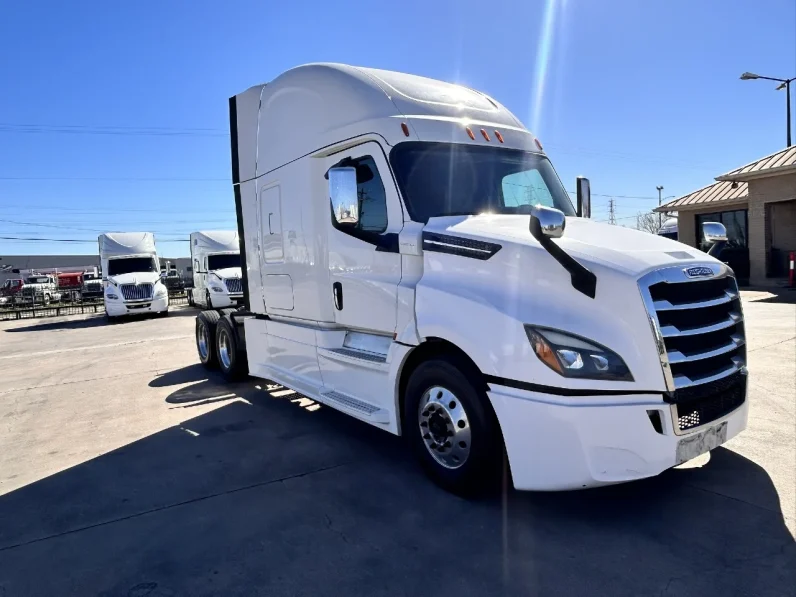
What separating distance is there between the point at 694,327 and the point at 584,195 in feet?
8.48

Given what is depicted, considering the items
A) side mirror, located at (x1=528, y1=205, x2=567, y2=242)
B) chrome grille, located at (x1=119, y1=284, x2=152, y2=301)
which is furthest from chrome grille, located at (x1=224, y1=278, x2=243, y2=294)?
side mirror, located at (x1=528, y1=205, x2=567, y2=242)

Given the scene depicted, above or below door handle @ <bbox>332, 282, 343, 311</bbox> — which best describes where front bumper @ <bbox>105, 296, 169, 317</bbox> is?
below

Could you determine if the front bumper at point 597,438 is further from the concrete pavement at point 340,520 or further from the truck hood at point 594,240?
the truck hood at point 594,240

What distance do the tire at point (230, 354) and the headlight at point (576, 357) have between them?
5.69m

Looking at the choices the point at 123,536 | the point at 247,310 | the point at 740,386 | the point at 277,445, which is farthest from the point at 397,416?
the point at 247,310

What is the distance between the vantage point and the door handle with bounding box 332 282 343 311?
505 centimetres

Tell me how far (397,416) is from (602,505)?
1.56 m

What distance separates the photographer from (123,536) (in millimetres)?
3539

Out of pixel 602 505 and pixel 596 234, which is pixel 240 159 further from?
pixel 602 505

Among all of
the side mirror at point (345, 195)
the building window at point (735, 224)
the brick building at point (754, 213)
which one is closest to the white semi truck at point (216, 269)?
the side mirror at point (345, 195)

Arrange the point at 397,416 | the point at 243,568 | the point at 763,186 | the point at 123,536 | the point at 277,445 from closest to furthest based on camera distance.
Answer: the point at 243,568, the point at 123,536, the point at 397,416, the point at 277,445, the point at 763,186

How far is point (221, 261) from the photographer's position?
2116 cm

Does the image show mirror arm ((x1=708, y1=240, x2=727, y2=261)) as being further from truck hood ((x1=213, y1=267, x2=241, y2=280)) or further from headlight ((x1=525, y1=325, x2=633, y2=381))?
truck hood ((x1=213, y1=267, x2=241, y2=280))

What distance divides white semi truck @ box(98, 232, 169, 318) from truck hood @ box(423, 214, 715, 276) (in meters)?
19.7
